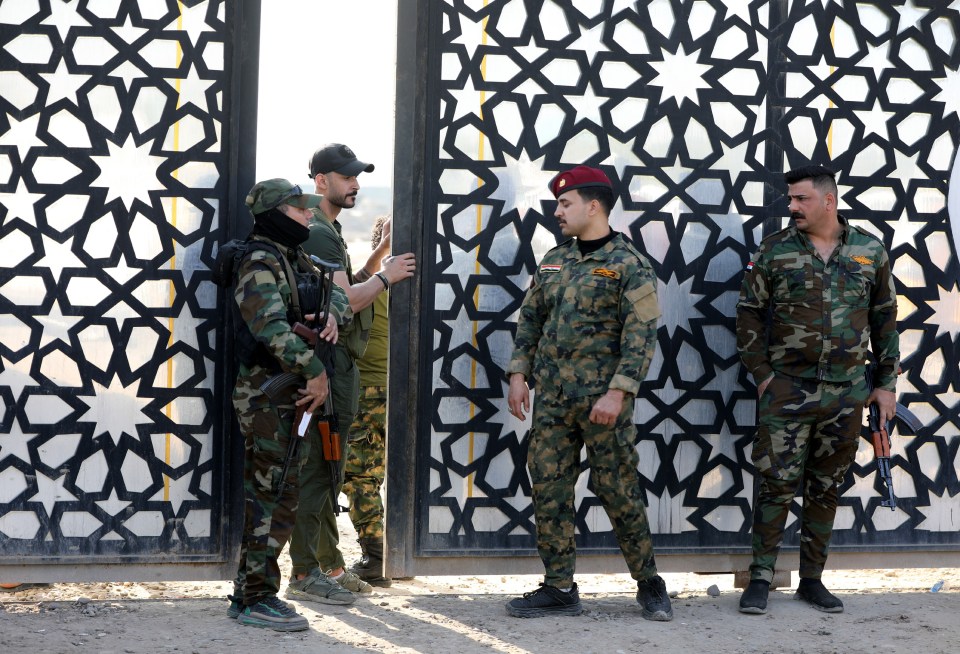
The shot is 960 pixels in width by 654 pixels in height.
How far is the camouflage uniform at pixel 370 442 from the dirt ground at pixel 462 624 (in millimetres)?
421

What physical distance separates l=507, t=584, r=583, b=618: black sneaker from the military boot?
948 millimetres

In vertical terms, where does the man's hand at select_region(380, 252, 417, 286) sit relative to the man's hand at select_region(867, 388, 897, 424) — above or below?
above

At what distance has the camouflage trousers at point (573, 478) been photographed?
4.99 metres

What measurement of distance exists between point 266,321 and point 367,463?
1503mm

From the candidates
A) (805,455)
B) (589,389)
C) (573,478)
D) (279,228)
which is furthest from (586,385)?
(279,228)

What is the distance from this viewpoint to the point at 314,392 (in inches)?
188

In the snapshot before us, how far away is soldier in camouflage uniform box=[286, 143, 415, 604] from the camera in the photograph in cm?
519

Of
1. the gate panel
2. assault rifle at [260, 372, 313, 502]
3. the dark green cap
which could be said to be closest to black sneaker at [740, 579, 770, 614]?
assault rifle at [260, 372, 313, 502]

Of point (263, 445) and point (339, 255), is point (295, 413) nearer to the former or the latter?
point (263, 445)

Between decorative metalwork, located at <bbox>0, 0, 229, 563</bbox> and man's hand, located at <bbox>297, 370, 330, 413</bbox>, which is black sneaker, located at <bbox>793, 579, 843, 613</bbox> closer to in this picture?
man's hand, located at <bbox>297, 370, 330, 413</bbox>

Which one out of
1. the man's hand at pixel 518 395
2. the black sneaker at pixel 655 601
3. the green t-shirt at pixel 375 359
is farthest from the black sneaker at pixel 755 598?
the green t-shirt at pixel 375 359

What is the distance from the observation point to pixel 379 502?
5.88 m

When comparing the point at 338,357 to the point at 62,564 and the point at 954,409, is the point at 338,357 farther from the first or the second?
the point at 954,409

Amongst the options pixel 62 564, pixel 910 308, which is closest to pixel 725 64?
pixel 910 308
